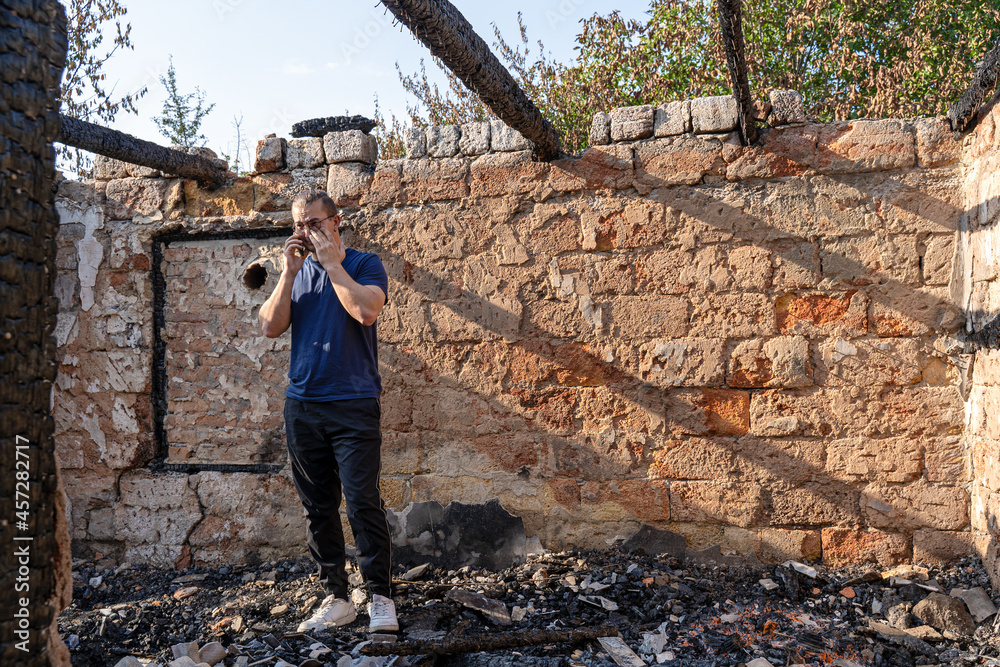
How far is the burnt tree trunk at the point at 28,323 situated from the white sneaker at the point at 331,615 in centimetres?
165

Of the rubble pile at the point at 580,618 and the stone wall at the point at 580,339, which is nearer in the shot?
the rubble pile at the point at 580,618

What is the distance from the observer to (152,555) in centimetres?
362

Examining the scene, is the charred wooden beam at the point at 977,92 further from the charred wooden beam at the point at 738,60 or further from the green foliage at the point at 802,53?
the green foliage at the point at 802,53

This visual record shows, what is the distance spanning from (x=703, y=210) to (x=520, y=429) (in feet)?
4.64

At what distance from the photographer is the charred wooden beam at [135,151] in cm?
302

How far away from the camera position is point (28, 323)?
1078mm

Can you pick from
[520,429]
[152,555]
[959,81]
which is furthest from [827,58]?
[152,555]

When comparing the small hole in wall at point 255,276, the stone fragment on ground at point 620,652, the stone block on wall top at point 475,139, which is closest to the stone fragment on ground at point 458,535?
the stone fragment on ground at point 620,652

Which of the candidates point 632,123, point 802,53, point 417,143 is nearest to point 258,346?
point 417,143

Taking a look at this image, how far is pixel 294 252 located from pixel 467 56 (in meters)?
1.15

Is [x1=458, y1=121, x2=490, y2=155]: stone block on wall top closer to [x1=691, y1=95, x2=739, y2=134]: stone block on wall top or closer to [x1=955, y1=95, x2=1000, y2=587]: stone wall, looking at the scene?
[x1=691, y1=95, x2=739, y2=134]: stone block on wall top

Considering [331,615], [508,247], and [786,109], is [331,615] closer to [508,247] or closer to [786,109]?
[508,247]

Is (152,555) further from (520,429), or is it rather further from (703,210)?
(703,210)

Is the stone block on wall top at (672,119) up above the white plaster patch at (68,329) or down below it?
above
